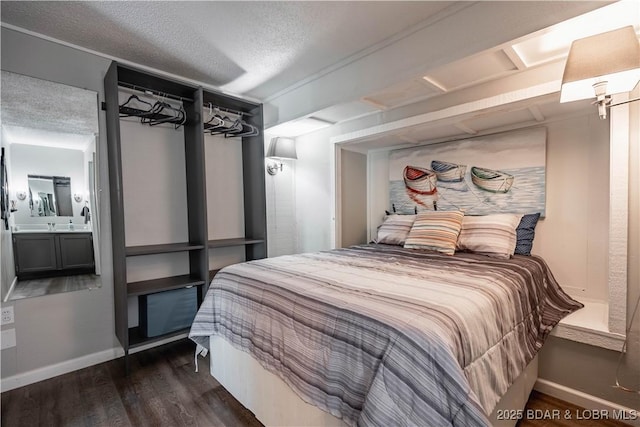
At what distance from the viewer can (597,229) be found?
205 cm

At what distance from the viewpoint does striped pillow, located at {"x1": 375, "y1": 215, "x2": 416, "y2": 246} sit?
2.79 metres

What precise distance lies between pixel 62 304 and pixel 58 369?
0.47m

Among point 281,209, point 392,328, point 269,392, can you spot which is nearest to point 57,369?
point 269,392

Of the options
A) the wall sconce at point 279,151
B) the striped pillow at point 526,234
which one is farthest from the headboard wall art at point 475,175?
the wall sconce at point 279,151

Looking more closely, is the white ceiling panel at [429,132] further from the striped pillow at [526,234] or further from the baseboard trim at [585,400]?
the baseboard trim at [585,400]

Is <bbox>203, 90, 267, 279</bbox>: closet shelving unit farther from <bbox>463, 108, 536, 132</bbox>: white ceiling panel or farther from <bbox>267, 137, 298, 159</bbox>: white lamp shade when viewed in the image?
<bbox>463, 108, 536, 132</bbox>: white ceiling panel

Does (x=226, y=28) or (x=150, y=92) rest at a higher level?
(x=226, y=28)

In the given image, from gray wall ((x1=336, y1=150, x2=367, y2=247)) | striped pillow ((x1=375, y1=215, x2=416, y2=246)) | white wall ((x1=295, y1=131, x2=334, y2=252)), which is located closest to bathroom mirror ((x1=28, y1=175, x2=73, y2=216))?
white wall ((x1=295, y1=131, x2=334, y2=252))

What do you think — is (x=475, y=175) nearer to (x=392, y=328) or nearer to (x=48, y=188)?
(x=392, y=328)

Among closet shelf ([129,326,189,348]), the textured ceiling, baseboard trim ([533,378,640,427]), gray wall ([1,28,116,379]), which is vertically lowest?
baseboard trim ([533,378,640,427])

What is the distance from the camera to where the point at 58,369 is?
2119 mm

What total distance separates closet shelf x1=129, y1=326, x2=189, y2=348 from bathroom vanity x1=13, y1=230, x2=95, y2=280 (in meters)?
0.61

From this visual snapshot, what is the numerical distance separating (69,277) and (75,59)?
169 cm

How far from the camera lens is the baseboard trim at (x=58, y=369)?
195cm
